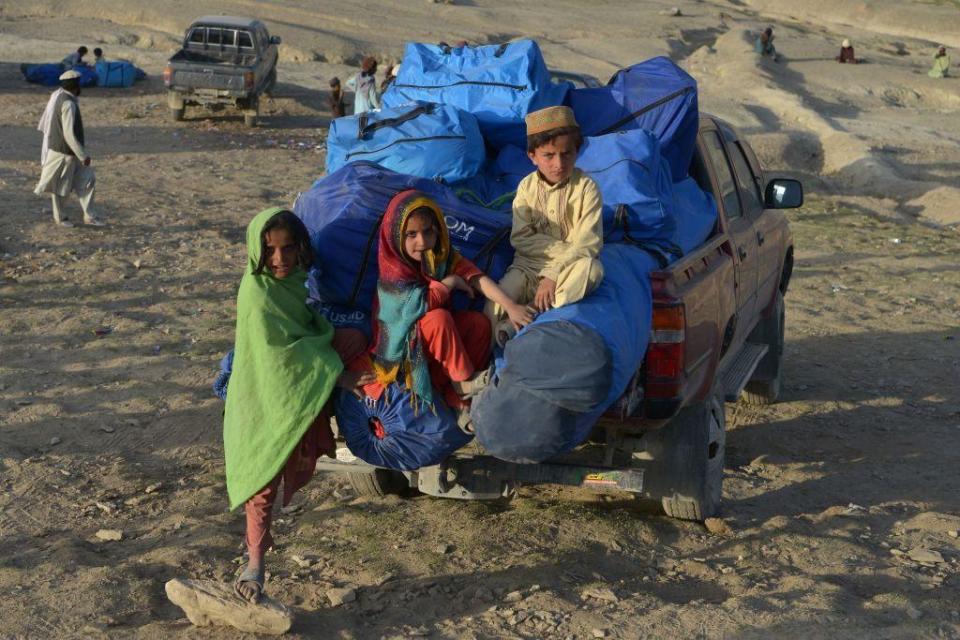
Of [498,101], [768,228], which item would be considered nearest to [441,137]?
[498,101]

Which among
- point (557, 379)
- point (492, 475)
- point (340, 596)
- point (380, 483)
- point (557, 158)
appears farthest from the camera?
point (380, 483)

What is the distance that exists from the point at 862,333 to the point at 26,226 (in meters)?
7.97

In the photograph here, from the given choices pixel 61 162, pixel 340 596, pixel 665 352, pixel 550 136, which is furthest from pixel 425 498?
pixel 61 162

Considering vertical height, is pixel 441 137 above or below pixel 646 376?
above

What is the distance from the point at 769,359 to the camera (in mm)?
7738

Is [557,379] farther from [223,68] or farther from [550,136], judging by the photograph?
[223,68]

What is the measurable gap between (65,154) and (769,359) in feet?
25.3

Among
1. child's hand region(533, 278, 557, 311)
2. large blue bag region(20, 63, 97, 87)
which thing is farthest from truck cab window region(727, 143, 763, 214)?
large blue bag region(20, 63, 97, 87)

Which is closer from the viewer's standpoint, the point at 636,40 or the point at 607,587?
the point at 607,587

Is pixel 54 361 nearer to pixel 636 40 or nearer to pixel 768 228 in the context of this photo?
pixel 768 228

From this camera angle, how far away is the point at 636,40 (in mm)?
38125

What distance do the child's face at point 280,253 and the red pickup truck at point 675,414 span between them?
3.63 ft

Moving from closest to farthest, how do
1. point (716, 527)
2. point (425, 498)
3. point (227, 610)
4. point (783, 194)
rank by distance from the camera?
point (227, 610)
point (716, 527)
point (425, 498)
point (783, 194)

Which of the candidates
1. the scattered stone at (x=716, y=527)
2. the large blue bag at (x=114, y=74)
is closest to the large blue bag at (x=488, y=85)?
the scattered stone at (x=716, y=527)
